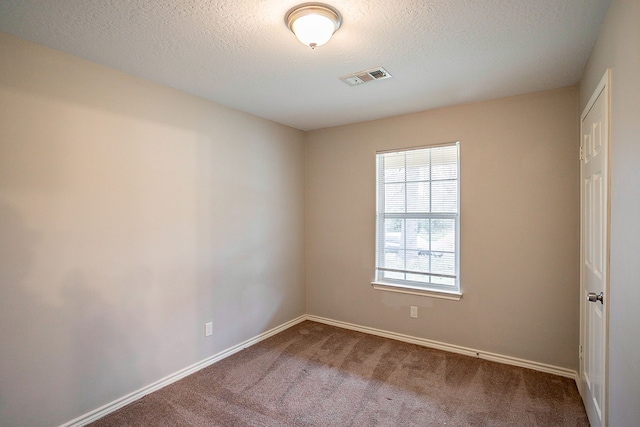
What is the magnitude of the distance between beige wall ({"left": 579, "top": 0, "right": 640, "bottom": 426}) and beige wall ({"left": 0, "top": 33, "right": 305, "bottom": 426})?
2.80 m

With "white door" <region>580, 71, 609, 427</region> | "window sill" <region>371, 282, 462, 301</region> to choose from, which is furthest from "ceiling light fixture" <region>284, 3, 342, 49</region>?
"window sill" <region>371, 282, 462, 301</region>

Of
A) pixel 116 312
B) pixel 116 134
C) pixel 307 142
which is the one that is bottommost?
pixel 116 312

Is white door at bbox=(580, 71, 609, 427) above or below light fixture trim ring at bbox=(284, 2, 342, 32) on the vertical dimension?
below

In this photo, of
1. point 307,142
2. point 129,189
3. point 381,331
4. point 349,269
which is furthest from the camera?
point 307,142

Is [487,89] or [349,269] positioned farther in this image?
[349,269]

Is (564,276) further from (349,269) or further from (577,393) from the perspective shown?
(349,269)

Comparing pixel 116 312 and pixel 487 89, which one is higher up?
pixel 487 89

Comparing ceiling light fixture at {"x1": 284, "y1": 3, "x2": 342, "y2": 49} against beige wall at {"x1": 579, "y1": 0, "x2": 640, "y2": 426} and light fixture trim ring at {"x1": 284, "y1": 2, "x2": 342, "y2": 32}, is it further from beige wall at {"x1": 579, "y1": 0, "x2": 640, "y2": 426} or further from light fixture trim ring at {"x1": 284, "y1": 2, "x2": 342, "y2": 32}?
beige wall at {"x1": 579, "y1": 0, "x2": 640, "y2": 426}

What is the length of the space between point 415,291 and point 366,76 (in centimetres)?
216

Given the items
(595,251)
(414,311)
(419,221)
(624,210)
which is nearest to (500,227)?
(419,221)

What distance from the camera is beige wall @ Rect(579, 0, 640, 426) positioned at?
49.7 inches

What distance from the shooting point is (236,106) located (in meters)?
3.16

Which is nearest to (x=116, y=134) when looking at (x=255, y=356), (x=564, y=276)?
(x=255, y=356)

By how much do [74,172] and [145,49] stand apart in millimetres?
917
